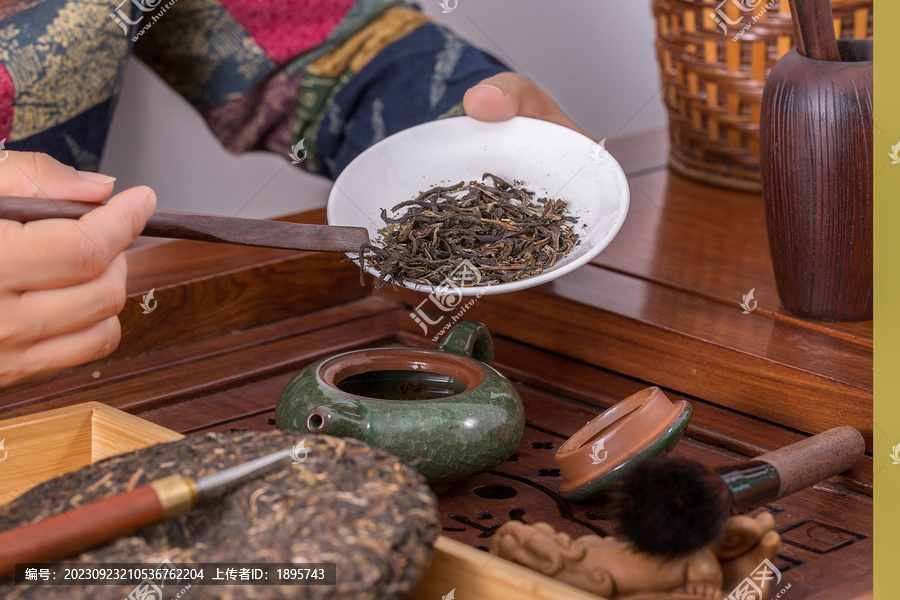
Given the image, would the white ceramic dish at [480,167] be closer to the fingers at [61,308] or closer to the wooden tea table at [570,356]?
the wooden tea table at [570,356]

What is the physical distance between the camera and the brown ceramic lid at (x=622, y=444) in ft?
2.31

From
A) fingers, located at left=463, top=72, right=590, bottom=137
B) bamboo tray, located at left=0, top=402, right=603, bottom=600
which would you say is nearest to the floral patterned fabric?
fingers, located at left=463, top=72, right=590, bottom=137

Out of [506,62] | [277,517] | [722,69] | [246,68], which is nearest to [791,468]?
[277,517]

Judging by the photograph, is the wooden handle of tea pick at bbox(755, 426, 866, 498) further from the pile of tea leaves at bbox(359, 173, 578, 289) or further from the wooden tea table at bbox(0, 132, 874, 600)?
the pile of tea leaves at bbox(359, 173, 578, 289)

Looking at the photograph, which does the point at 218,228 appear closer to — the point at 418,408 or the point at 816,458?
the point at 418,408

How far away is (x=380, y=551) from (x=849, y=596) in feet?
1.11

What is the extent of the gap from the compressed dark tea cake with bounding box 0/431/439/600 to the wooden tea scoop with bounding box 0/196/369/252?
23 centimetres

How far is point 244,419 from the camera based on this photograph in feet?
2.98

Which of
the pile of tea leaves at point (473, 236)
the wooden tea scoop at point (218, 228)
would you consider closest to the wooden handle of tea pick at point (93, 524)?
the wooden tea scoop at point (218, 228)

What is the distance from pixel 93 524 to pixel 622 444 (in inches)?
15.9

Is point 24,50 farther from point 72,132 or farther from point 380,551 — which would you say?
point 380,551

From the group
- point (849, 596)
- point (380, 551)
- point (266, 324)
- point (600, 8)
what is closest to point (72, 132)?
point (266, 324)

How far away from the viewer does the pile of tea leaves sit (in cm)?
91

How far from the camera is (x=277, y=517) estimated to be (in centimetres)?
53
